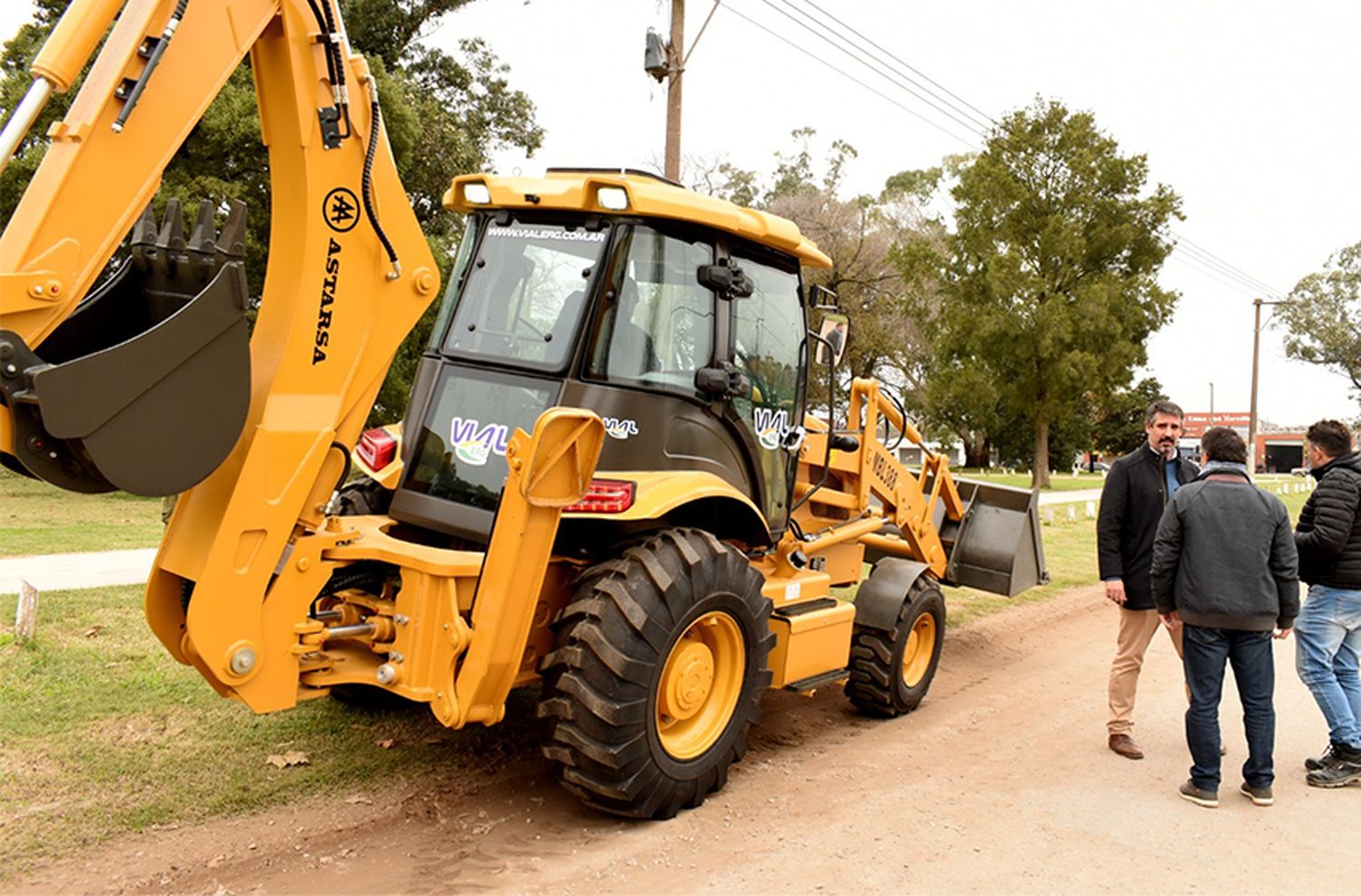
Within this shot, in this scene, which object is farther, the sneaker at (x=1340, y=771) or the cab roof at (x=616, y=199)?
the sneaker at (x=1340, y=771)

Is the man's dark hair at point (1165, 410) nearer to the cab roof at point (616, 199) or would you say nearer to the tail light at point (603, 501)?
the cab roof at point (616, 199)

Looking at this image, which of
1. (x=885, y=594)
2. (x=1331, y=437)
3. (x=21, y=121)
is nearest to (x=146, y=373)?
(x=21, y=121)

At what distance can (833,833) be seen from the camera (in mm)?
4480

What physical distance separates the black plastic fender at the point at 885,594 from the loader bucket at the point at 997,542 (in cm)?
111

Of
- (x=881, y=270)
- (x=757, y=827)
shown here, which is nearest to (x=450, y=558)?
(x=757, y=827)

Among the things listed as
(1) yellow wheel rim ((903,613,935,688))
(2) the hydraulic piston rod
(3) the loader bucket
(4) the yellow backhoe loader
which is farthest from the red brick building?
(2) the hydraulic piston rod

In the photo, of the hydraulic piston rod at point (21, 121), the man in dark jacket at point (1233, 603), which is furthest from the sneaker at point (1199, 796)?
the hydraulic piston rod at point (21, 121)

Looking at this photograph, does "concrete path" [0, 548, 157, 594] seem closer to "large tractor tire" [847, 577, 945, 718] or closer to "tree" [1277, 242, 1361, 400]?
"large tractor tire" [847, 577, 945, 718]

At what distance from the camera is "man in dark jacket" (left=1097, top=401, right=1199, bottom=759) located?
589 centimetres

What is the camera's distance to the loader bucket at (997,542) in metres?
7.45

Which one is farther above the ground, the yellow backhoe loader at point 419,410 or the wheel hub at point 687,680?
the yellow backhoe loader at point 419,410

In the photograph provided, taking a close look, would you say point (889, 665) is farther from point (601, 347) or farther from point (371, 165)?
point (371, 165)

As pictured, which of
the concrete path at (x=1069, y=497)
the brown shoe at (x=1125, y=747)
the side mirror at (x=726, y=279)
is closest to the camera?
the side mirror at (x=726, y=279)

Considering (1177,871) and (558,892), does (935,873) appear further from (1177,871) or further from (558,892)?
(558,892)
